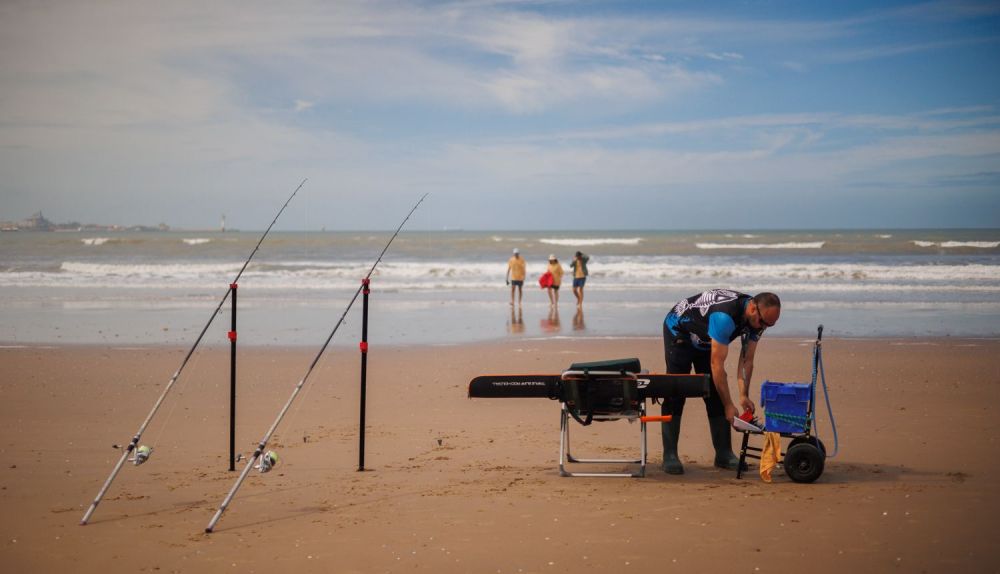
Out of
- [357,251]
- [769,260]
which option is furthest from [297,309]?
[357,251]

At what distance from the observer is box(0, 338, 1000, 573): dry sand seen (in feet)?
14.0

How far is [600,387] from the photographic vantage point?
5.50 meters

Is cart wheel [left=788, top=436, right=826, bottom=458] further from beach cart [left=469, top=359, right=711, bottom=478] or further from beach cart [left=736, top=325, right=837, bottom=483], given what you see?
beach cart [left=469, top=359, right=711, bottom=478]

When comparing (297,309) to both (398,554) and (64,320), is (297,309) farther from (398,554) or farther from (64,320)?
(398,554)

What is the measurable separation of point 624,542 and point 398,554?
3.81 ft

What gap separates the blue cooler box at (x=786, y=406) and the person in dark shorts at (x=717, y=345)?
16 centimetres

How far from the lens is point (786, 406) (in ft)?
18.1

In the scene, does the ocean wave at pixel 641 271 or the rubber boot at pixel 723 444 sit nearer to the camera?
the rubber boot at pixel 723 444

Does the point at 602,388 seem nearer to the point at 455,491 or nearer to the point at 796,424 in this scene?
the point at 455,491

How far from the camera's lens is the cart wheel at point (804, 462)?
17.8ft

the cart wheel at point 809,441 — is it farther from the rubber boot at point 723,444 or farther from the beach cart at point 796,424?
the rubber boot at point 723,444

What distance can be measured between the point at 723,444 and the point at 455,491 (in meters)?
1.92

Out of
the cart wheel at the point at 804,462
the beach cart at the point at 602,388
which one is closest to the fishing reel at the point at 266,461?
the beach cart at the point at 602,388

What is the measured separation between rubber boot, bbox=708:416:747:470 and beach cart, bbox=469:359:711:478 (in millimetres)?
420
